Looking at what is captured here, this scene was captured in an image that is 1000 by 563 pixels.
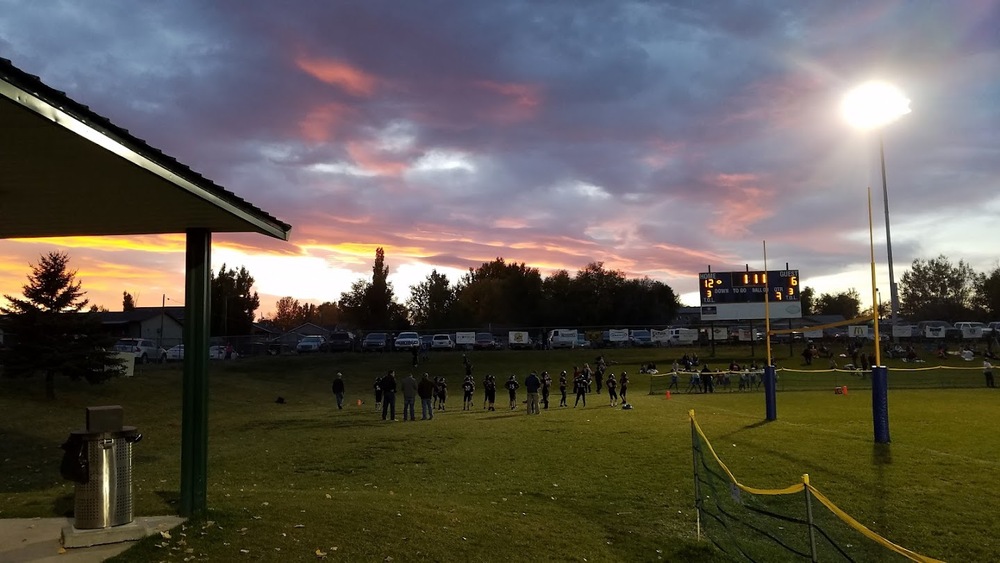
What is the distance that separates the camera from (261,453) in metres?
16.7

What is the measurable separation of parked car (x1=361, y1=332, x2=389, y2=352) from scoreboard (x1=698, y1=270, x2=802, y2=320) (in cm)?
2795

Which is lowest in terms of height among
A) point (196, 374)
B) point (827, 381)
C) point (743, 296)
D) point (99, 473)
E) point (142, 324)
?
point (827, 381)

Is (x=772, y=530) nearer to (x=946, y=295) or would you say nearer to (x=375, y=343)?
(x=375, y=343)

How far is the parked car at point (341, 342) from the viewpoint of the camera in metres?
61.4

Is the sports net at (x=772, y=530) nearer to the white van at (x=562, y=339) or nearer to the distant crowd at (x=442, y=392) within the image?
the distant crowd at (x=442, y=392)

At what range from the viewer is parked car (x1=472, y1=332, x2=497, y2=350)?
64.4m

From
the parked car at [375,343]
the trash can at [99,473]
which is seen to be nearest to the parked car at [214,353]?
the parked car at [375,343]

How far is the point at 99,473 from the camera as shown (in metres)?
7.36

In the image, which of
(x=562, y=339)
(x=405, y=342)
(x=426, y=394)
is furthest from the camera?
(x=562, y=339)

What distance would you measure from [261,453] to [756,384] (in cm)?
3105

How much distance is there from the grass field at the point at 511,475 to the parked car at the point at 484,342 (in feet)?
116

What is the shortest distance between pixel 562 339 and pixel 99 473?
5800 centimetres

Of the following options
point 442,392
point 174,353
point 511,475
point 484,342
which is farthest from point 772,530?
point 484,342

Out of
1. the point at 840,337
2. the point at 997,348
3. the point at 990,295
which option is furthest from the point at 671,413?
the point at 990,295
